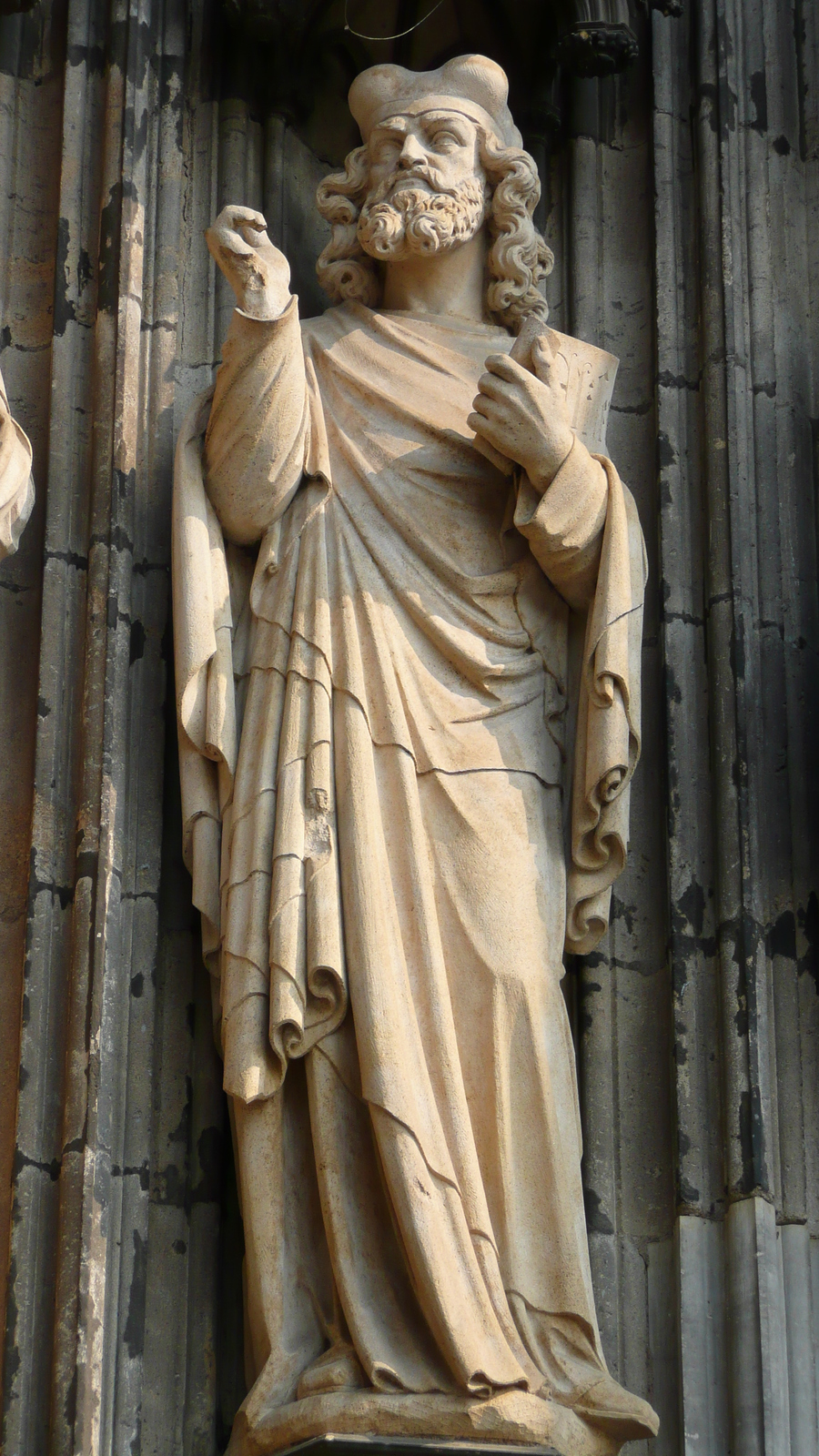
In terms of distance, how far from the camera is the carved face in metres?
5.54

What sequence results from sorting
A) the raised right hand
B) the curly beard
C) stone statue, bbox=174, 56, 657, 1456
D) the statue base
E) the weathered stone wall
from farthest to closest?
the curly beard < the raised right hand < the weathered stone wall < stone statue, bbox=174, 56, 657, 1456 < the statue base

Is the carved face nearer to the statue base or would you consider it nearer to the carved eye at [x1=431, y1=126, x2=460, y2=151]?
the carved eye at [x1=431, y1=126, x2=460, y2=151]

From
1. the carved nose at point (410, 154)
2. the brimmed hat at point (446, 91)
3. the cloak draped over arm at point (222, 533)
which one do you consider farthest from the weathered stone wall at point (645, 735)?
the carved nose at point (410, 154)

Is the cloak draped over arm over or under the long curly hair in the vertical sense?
under

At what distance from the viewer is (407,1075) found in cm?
482

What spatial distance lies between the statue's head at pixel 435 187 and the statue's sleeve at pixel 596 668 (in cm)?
60

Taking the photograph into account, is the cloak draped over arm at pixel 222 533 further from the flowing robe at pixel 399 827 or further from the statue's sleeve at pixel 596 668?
the statue's sleeve at pixel 596 668

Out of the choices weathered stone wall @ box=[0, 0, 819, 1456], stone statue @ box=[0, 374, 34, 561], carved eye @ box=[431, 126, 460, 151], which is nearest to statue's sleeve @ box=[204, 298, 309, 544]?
weathered stone wall @ box=[0, 0, 819, 1456]

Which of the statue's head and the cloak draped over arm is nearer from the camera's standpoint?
the cloak draped over arm

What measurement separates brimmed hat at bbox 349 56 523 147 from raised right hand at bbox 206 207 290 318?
0.65 metres

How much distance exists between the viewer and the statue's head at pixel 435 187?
5.55 metres

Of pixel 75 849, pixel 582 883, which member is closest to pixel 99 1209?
pixel 75 849

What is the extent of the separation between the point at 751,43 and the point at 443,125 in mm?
912

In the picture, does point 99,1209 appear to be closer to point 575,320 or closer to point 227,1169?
point 227,1169
